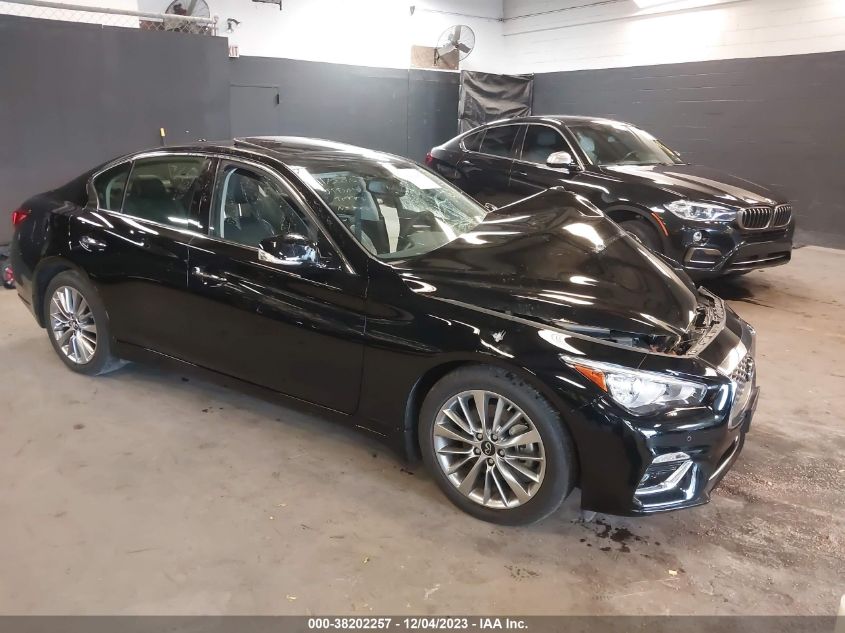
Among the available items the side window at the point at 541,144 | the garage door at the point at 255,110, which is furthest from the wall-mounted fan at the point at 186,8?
the side window at the point at 541,144

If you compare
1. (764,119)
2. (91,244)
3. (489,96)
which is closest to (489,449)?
(91,244)

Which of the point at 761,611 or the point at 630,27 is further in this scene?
the point at 630,27

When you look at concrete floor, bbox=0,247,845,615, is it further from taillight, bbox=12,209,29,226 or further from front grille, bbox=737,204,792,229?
front grille, bbox=737,204,792,229

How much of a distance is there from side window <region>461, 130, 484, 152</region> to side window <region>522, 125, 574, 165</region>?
624 millimetres

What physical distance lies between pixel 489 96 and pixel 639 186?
765cm

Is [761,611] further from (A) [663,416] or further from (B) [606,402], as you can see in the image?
(B) [606,402]

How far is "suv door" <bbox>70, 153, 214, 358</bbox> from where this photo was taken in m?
3.38

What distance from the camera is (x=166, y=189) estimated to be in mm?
3564

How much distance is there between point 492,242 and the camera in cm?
304

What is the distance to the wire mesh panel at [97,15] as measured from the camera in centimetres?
671

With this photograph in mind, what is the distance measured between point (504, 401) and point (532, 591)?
0.68 m

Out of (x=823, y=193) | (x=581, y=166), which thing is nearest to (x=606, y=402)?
(x=581, y=166)

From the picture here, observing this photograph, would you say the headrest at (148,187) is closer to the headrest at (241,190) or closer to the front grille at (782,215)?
the headrest at (241,190)

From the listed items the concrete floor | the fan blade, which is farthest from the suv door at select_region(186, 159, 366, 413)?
the fan blade
